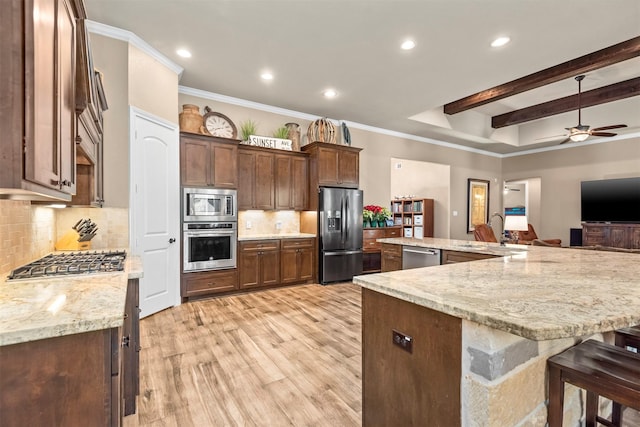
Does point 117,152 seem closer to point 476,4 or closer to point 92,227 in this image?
A: point 92,227

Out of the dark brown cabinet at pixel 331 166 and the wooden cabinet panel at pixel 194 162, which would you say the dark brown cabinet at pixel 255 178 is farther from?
the dark brown cabinet at pixel 331 166

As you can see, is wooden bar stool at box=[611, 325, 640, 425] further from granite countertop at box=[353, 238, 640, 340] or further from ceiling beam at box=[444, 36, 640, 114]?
ceiling beam at box=[444, 36, 640, 114]

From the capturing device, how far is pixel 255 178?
15.5ft

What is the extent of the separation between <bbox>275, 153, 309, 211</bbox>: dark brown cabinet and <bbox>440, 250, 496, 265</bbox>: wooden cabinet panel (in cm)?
266

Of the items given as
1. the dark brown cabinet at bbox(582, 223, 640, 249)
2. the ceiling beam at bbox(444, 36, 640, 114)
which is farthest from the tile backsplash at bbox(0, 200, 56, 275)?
the dark brown cabinet at bbox(582, 223, 640, 249)

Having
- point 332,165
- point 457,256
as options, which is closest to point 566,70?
point 457,256

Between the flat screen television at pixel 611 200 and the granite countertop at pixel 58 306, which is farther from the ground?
the flat screen television at pixel 611 200

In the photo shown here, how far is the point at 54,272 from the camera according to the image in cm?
157

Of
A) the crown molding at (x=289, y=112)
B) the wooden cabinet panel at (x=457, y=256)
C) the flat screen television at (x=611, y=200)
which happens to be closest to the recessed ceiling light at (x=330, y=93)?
the crown molding at (x=289, y=112)

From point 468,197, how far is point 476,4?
5921 millimetres

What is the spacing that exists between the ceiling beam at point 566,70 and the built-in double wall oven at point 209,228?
4462mm

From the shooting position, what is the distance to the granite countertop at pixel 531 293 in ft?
3.02

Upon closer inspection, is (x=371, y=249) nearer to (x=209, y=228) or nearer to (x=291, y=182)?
(x=291, y=182)

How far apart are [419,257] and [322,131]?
292 centimetres
